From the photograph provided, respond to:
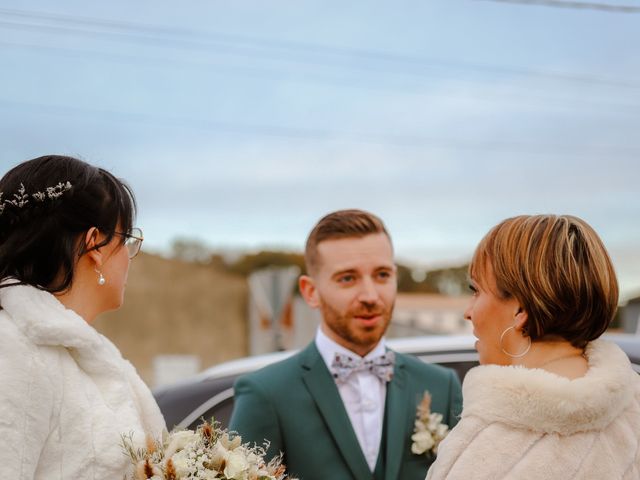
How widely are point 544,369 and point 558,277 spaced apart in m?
0.28

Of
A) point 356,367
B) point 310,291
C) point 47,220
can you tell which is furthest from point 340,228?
point 47,220

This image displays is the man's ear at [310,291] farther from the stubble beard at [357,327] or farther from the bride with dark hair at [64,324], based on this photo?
the bride with dark hair at [64,324]

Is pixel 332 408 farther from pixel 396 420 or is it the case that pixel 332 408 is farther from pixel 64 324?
pixel 64 324

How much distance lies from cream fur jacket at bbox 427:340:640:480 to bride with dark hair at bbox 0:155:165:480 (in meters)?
1.03

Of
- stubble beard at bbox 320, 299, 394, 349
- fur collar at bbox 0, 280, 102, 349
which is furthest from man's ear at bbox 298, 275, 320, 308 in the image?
fur collar at bbox 0, 280, 102, 349

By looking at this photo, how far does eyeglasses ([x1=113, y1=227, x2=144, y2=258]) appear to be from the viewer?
10.2 ft

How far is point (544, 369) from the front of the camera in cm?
273

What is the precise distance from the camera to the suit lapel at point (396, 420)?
3.88 m

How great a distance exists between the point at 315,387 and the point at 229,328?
33.3m

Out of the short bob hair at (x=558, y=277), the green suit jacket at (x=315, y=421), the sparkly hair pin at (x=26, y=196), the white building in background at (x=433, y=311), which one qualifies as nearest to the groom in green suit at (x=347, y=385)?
the green suit jacket at (x=315, y=421)

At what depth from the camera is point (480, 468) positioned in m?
2.56

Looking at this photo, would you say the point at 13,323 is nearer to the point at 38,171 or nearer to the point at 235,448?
the point at 38,171

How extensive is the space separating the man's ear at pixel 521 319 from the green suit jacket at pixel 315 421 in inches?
51.6

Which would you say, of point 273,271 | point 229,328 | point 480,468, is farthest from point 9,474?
point 229,328
